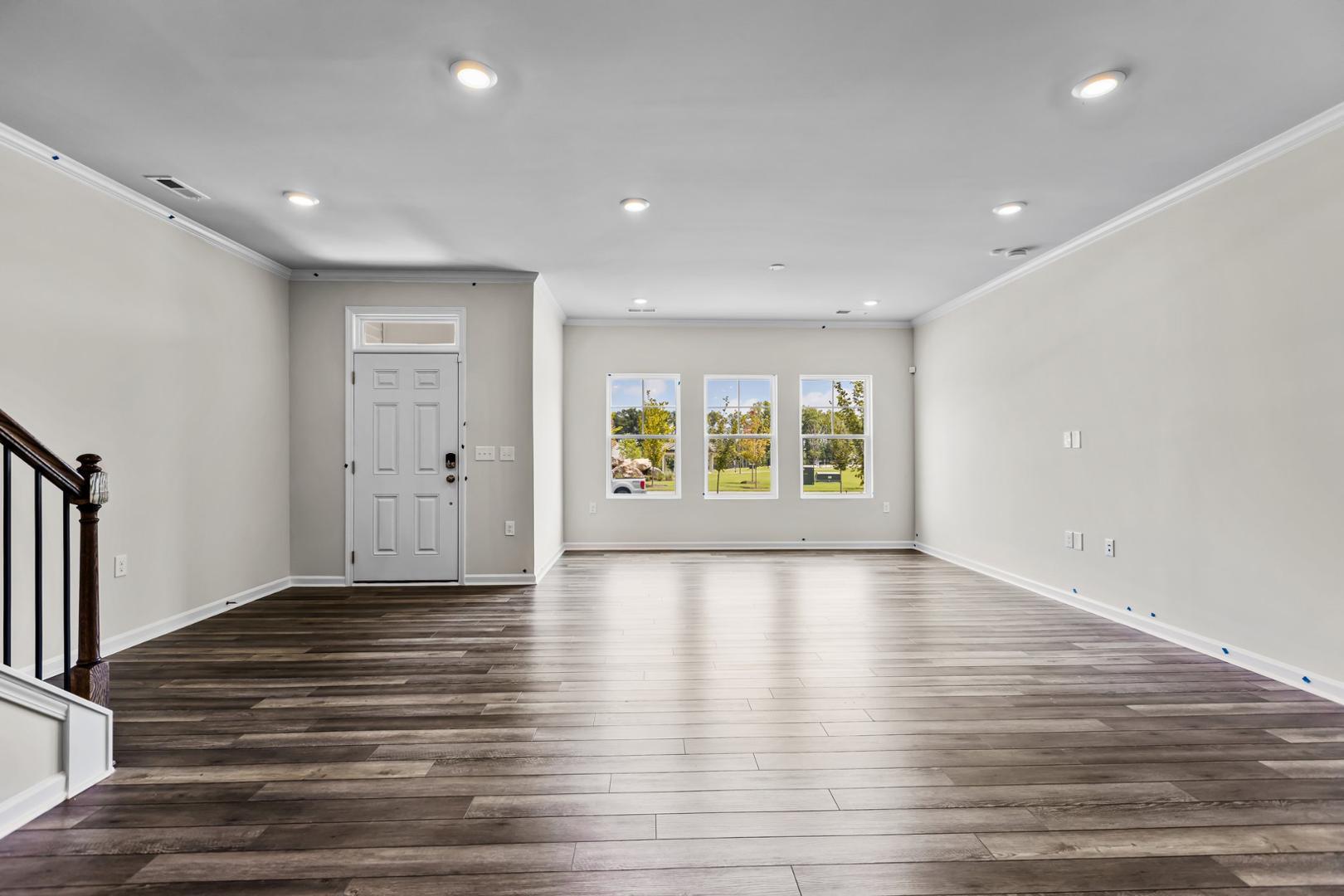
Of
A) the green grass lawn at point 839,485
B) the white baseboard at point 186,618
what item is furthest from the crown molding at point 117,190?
the green grass lawn at point 839,485

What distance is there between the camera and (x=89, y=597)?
2.40 meters

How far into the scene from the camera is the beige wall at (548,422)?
5.80 m

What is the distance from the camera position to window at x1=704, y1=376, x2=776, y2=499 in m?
7.82

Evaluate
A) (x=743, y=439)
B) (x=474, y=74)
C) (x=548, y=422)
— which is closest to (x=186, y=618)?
(x=548, y=422)

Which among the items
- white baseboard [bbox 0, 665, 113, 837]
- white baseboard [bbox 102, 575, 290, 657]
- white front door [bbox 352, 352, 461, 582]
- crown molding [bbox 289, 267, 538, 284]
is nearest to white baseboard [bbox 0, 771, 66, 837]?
white baseboard [bbox 0, 665, 113, 837]

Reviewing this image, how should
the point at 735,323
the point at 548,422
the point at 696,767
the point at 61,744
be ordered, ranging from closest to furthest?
the point at 61,744
the point at 696,767
the point at 548,422
the point at 735,323

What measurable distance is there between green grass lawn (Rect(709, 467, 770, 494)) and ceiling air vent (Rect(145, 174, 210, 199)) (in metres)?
5.39

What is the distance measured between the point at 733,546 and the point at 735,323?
8.48 ft

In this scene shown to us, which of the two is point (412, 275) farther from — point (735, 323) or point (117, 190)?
point (735, 323)

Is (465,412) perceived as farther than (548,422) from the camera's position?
No

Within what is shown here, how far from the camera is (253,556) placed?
509 centimetres

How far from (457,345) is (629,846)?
15.0 ft

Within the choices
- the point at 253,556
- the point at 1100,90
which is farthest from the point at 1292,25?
the point at 253,556

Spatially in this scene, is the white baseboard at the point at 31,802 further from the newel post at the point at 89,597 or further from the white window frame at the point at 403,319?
the white window frame at the point at 403,319
